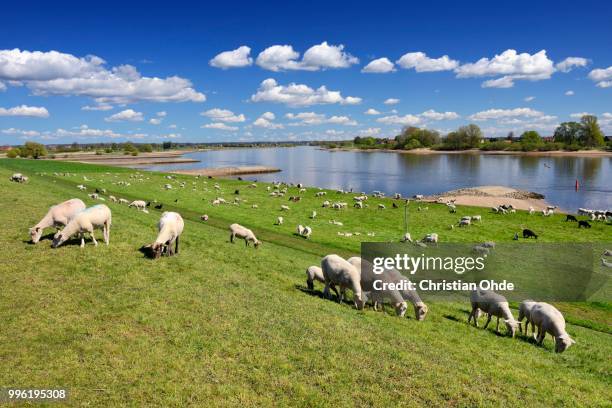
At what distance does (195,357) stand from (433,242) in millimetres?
26820

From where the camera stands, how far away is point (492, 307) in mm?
15484

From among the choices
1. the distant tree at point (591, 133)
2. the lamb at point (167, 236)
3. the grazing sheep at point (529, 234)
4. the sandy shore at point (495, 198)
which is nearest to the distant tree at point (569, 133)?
the distant tree at point (591, 133)

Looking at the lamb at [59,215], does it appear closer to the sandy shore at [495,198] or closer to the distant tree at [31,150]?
the sandy shore at [495,198]

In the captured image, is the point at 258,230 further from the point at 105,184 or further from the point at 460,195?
the point at 460,195

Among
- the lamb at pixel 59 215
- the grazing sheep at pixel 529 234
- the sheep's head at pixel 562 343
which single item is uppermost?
the lamb at pixel 59 215

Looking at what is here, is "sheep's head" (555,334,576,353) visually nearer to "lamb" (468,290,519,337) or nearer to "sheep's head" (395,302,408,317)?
"lamb" (468,290,519,337)

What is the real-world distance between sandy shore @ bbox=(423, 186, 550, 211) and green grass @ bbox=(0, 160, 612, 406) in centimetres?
4346

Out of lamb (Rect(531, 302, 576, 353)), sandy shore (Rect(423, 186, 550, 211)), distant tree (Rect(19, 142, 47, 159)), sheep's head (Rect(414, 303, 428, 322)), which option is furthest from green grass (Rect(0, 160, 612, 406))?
distant tree (Rect(19, 142, 47, 159))

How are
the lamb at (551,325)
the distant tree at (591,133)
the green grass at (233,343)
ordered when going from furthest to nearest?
the distant tree at (591,133)
the lamb at (551,325)
the green grass at (233,343)

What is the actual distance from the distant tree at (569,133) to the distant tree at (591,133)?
216 cm

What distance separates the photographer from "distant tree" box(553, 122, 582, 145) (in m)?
174

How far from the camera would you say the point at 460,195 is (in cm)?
6938

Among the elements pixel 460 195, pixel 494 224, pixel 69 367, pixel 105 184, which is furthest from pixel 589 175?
pixel 69 367

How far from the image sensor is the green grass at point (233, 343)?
29.6 ft
